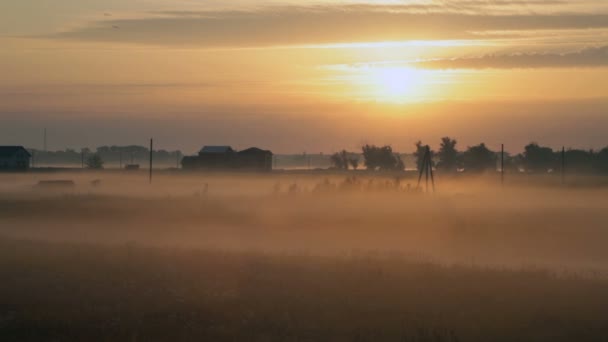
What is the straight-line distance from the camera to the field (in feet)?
62.1

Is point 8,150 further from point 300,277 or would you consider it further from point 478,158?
point 300,277

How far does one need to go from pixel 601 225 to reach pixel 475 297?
30158mm

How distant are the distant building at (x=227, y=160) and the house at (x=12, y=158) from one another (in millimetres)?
24909

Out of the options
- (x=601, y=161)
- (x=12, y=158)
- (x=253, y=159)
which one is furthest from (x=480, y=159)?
(x=12, y=158)

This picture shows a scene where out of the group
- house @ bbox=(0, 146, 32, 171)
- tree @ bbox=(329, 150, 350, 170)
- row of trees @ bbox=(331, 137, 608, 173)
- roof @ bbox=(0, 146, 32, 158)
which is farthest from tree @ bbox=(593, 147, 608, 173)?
roof @ bbox=(0, 146, 32, 158)

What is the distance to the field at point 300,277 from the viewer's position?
62.1 feet

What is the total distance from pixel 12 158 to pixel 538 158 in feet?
325

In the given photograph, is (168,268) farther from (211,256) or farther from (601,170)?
(601,170)

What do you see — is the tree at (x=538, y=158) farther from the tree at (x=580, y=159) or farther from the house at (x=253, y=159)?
the house at (x=253, y=159)

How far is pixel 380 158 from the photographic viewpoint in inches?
6875

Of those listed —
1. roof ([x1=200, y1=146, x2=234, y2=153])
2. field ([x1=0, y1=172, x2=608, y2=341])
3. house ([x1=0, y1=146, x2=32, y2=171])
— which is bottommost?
field ([x1=0, y1=172, x2=608, y2=341])

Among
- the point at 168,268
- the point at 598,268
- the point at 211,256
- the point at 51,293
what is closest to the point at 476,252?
the point at 598,268

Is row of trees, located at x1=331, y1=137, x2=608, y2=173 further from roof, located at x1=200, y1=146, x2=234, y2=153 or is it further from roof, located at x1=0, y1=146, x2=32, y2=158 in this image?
roof, located at x1=0, y1=146, x2=32, y2=158

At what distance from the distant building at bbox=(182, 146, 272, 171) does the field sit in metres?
77.4
